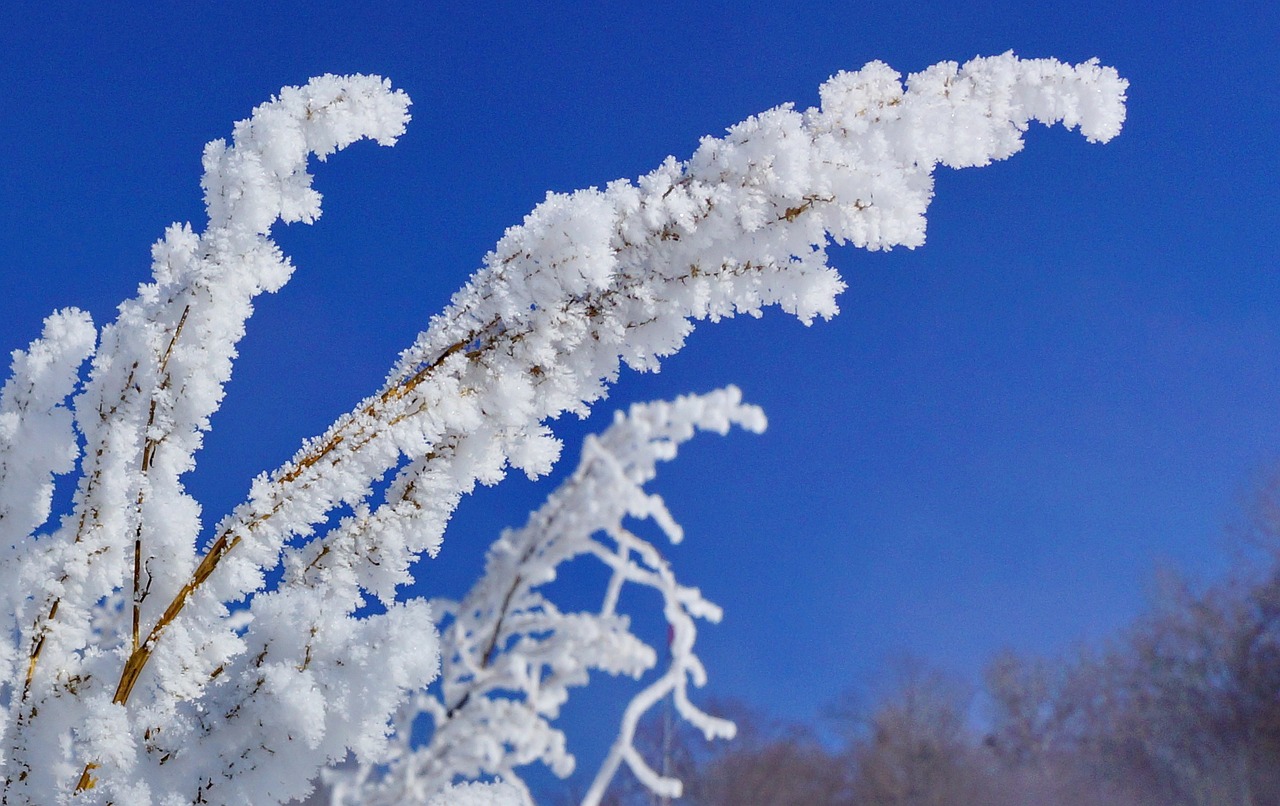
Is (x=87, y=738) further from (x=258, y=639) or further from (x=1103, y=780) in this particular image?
(x=1103, y=780)

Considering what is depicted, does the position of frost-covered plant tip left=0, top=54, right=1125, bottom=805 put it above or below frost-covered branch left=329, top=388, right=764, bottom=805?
above

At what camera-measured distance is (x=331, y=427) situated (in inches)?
20.3

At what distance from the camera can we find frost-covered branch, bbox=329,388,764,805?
0.75ft

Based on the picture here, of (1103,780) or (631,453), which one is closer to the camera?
(631,453)

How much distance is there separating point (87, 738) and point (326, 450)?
0.19m

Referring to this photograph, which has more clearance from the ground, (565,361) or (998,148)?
(998,148)

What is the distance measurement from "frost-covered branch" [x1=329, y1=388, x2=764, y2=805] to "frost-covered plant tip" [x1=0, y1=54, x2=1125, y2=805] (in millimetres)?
216

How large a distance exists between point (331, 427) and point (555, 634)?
1.01 feet

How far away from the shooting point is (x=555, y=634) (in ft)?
0.84

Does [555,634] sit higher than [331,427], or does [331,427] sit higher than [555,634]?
[331,427]

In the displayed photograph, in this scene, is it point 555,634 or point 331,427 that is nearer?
point 555,634

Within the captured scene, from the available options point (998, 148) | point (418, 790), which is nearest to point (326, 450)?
point (418, 790)

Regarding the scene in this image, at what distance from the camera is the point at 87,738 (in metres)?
0.47

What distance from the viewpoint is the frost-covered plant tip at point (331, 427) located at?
1.56 ft
